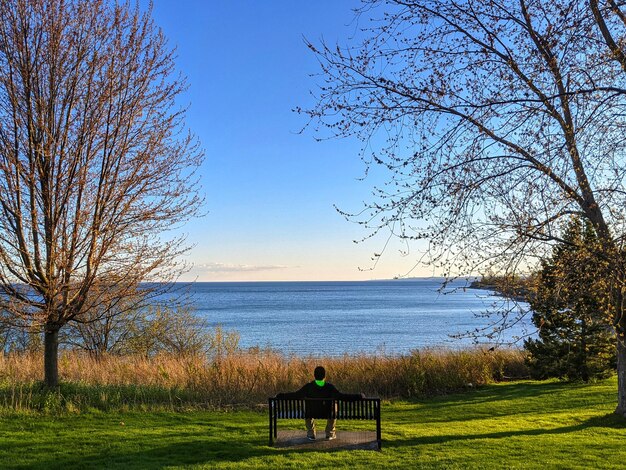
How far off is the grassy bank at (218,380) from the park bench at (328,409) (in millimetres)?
3483

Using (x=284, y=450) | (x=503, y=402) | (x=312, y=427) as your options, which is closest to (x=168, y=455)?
(x=284, y=450)

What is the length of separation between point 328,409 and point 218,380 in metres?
5.57

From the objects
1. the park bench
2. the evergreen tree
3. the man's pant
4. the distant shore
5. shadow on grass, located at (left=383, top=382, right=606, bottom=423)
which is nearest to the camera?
the evergreen tree

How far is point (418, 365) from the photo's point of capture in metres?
15.1

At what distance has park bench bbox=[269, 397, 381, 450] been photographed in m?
7.58

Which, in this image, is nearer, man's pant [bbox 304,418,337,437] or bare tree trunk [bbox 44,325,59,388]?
man's pant [bbox 304,418,337,437]

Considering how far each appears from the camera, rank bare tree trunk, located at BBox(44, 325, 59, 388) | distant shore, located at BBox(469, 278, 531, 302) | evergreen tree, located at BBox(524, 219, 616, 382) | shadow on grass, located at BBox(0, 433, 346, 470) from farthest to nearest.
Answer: bare tree trunk, located at BBox(44, 325, 59, 388) → distant shore, located at BBox(469, 278, 531, 302) → evergreen tree, located at BBox(524, 219, 616, 382) → shadow on grass, located at BBox(0, 433, 346, 470)

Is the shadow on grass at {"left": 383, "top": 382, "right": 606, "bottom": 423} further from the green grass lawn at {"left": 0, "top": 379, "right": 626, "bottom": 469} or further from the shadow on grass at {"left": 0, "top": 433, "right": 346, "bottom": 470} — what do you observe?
the shadow on grass at {"left": 0, "top": 433, "right": 346, "bottom": 470}

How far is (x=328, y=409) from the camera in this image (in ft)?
24.9

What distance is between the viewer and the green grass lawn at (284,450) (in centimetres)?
665

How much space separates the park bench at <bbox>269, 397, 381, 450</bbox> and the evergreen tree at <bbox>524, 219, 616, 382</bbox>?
2.60 m

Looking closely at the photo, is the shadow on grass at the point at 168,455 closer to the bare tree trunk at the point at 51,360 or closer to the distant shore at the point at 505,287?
the distant shore at the point at 505,287

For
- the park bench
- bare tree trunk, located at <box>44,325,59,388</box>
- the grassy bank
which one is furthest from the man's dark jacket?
bare tree trunk, located at <box>44,325,59,388</box>

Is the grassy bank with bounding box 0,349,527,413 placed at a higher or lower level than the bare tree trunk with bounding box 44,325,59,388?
lower
